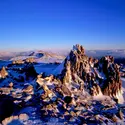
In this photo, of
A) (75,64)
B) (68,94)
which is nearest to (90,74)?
(75,64)

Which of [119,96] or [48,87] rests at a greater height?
[48,87]

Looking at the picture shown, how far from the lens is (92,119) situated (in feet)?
138

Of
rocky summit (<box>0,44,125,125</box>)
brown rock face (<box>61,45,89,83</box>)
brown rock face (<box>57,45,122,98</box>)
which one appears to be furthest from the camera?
brown rock face (<box>61,45,89,83</box>)

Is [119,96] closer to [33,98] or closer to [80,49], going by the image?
[80,49]

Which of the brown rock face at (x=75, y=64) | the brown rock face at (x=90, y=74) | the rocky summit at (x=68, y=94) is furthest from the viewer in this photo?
the brown rock face at (x=75, y=64)

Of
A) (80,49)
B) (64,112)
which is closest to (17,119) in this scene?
(64,112)

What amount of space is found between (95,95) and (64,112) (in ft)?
61.5

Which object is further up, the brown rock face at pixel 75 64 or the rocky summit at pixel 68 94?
the brown rock face at pixel 75 64

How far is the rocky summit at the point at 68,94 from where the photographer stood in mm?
42656

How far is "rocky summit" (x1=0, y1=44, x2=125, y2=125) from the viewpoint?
42656 mm

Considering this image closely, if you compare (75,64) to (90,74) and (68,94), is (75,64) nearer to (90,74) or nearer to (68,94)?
(90,74)

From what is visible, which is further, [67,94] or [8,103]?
[67,94]

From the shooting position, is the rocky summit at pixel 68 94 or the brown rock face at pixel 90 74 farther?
the brown rock face at pixel 90 74

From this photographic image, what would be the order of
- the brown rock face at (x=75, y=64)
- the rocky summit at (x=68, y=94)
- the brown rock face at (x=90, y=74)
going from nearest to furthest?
the rocky summit at (x=68, y=94)
the brown rock face at (x=90, y=74)
the brown rock face at (x=75, y=64)
